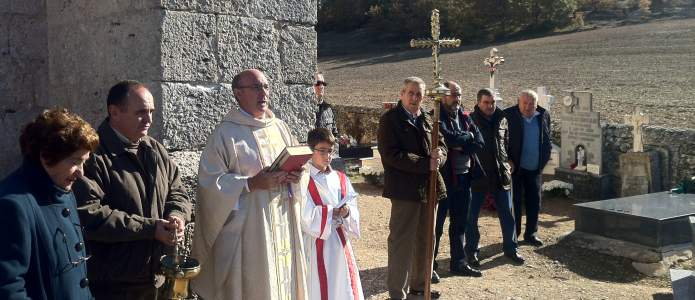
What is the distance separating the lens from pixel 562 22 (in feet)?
108

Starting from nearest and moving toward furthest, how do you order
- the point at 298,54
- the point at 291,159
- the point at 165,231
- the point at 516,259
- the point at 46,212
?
the point at 46,212 → the point at 165,231 → the point at 291,159 → the point at 298,54 → the point at 516,259

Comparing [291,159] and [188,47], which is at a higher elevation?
[188,47]

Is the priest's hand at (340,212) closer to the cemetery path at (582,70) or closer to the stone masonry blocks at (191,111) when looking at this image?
the stone masonry blocks at (191,111)

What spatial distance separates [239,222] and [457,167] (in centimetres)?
286

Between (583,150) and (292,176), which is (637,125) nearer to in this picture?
(583,150)

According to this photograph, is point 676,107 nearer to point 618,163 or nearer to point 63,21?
point 618,163

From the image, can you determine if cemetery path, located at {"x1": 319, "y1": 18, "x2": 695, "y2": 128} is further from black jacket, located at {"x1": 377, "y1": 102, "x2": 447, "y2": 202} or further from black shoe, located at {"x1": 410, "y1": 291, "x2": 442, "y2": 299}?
black jacket, located at {"x1": 377, "y1": 102, "x2": 447, "y2": 202}

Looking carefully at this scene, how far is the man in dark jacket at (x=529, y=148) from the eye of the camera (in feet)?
24.0

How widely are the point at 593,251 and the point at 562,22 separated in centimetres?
2774

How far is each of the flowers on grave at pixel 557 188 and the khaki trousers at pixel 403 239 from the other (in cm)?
591

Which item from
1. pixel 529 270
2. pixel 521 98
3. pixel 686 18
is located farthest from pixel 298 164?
pixel 686 18

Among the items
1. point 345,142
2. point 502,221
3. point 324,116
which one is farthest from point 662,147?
point 345,142

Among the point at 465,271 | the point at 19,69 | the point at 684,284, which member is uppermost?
the point at 19,69

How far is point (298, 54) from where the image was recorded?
4277 millimetres
